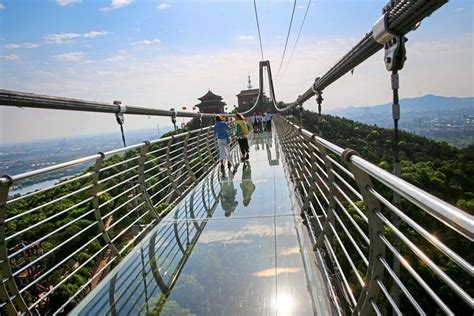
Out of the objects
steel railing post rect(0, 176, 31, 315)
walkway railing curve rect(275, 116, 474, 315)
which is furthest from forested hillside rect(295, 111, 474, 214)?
steel railing post rect(0, 176, 31, 315)

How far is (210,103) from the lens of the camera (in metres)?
62.6

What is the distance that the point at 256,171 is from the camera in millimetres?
7555

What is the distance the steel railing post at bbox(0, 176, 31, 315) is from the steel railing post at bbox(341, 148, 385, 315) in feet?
6.09

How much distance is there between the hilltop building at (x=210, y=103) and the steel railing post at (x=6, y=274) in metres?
57.7

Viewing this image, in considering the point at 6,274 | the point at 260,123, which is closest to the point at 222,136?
the point at 6,274

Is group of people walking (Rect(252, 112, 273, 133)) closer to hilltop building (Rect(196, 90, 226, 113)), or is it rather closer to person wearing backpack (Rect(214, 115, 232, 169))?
person wearing backpack (Rect(214, 115, 232, 169))

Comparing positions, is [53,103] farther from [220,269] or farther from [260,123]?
[260,123]

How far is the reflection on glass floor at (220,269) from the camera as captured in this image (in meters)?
2.48

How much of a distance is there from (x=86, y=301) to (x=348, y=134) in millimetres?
55360

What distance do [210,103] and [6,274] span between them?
202 feet

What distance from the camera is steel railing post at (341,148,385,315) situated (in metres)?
1.60

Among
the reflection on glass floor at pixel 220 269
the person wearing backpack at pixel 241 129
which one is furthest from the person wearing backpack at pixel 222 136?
the reflection on glass floor at pixel 220 269

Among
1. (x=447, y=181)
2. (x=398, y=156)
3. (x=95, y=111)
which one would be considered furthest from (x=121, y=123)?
(x=447, y=181)

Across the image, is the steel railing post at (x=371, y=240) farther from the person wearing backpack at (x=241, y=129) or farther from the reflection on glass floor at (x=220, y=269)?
the person wearing backpack at (x=241, y=129)
